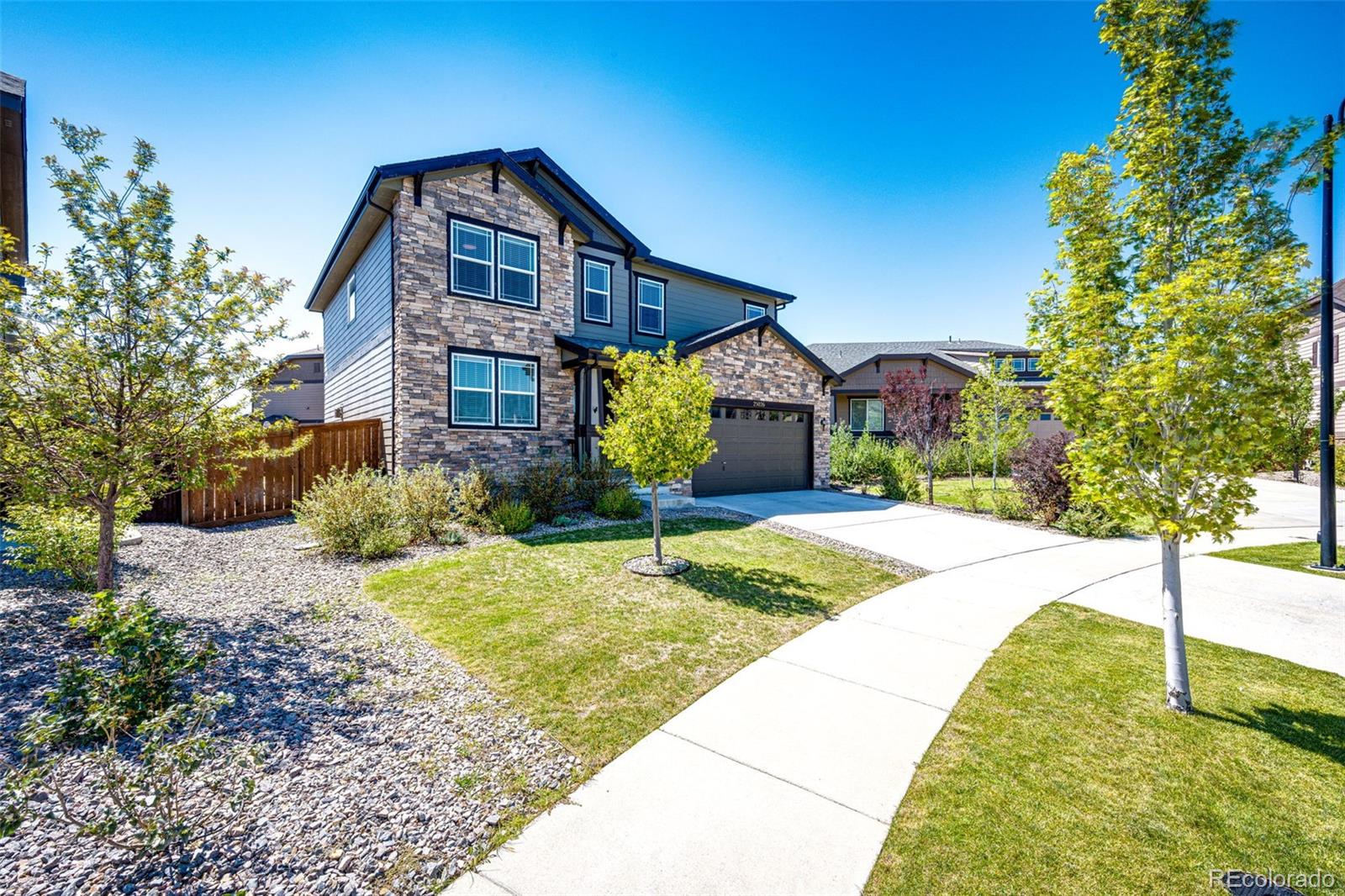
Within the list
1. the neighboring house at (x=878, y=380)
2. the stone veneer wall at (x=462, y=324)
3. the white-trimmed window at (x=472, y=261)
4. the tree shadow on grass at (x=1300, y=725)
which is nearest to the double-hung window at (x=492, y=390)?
the stone veneer wall at (x=462, y=324)

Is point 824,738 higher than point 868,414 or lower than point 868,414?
lower

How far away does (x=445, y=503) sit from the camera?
28.5ft

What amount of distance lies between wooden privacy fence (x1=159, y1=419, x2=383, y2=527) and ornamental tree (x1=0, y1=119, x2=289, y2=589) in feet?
13.7

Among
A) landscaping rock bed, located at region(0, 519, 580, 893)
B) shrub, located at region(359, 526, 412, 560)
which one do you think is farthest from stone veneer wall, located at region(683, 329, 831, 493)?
landscaping rock bed, located at region(0, 519, 580, 893)

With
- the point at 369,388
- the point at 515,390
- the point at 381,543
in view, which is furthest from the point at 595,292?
the point at 381,543

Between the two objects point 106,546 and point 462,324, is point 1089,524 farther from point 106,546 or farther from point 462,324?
point 106,546

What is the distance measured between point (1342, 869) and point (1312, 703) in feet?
7.13

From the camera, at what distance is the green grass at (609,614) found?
3795mm

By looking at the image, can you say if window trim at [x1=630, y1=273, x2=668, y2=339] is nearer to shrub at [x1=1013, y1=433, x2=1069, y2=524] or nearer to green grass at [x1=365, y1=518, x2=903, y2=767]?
green grass at [x1=365, y1=518, x2=903, y2=767]

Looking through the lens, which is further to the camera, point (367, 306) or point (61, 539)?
point (367, 306)

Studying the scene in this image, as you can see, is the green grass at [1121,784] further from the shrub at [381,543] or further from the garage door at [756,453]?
the garage door at [756,453]

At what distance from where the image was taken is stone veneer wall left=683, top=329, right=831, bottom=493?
13633mm

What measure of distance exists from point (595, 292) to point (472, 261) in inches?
140

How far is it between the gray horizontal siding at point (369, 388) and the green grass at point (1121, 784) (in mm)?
11295
